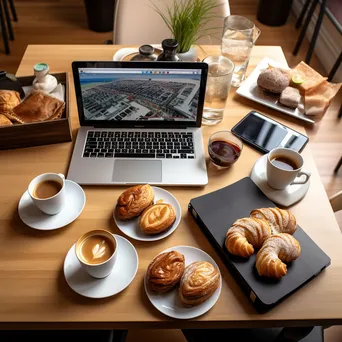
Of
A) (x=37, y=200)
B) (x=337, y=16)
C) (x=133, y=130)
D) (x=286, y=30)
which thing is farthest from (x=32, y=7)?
(x=37, y=200)

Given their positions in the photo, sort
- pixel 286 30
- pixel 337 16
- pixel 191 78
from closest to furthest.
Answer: pixel 191 78 → pixel 337 16 → pixel 286 30

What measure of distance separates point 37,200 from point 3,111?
1.14ft

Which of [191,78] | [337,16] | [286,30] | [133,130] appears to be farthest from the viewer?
[286,30]

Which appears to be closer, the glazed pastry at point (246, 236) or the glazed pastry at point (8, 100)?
the glazed pastry at point (246, 236)

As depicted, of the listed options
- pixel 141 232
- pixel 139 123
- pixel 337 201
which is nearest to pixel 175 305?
pixel 141 232

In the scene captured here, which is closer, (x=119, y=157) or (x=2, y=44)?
(x=119, y=157)

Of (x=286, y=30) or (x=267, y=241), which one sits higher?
(x=267, y=241)

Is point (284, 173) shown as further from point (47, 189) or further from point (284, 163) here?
point (47, 189)

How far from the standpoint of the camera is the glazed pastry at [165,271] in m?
0.78

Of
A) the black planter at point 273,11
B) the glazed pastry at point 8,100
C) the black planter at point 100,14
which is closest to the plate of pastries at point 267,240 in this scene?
the glazed pastry at point 8,100

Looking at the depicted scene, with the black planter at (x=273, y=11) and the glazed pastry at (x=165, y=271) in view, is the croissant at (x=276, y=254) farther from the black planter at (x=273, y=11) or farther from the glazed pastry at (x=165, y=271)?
the black planter at (x=273, y=11)

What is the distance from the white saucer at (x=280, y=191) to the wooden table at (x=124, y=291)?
2 centimetres

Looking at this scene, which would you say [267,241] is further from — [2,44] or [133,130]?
[2,44]

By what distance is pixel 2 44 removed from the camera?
9.36ft
